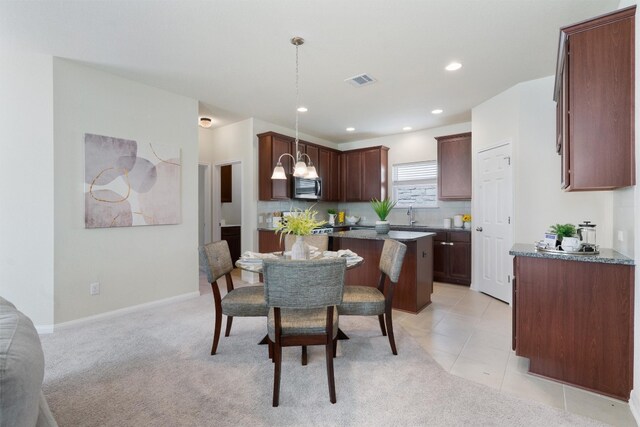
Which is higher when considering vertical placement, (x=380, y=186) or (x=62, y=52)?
(x=62, y=52)

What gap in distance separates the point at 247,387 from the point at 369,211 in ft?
15.8

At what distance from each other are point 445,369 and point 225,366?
168 cm

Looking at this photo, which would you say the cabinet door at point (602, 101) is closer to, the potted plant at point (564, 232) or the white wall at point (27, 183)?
the potted plant at point (564, 232)

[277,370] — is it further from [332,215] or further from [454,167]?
[332,215]

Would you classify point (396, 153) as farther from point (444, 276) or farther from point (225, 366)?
point (225, 366)

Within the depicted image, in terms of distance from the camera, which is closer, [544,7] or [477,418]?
[477,418]

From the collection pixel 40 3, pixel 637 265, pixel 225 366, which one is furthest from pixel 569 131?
pixel 40 3

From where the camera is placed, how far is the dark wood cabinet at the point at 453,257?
4.64 metres

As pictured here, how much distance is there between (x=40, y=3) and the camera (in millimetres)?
2193

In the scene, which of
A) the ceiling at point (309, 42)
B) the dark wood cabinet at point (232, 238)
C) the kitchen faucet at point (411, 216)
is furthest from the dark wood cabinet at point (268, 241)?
the kitchen faucet at point (411, 216)

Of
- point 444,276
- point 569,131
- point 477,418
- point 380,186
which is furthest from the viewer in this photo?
point 380,186

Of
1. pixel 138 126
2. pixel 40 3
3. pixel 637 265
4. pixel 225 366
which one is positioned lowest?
pixel 225 366

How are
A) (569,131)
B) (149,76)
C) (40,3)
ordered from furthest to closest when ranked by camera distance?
(149,76) < (40,3) < (569,131)

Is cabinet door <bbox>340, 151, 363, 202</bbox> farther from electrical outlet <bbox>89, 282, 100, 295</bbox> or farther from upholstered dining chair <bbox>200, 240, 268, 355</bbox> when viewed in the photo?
electrical outlet <bbox>89, 282, 100, 295</bbox>
